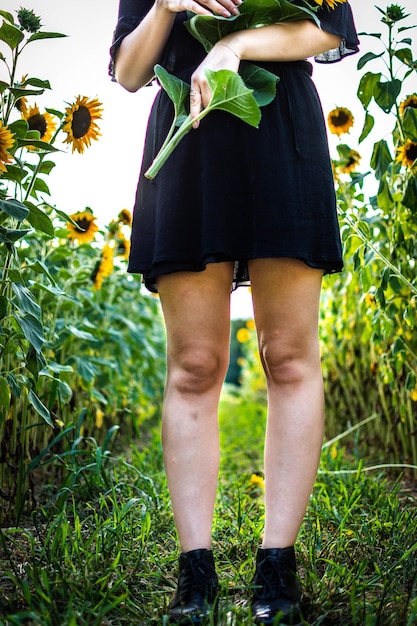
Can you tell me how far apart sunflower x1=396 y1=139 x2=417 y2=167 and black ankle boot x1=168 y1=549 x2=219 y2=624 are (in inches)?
46.5

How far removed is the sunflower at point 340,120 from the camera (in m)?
2.15

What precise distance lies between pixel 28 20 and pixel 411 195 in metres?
1.05

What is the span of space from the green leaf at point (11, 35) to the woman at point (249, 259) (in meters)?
0.25

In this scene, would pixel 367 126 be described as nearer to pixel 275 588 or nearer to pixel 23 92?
pixel 23 92

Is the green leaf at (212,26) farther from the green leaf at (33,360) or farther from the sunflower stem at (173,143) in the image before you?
the green leaf at (33,360)

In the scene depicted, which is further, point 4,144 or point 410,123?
point 410,123

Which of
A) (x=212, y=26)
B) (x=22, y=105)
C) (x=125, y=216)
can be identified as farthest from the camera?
(x=125, y=216)

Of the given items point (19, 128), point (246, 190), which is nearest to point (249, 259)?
point (246, 190)

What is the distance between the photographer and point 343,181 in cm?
222

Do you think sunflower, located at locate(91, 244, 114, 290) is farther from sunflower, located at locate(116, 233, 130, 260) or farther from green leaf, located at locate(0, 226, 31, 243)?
green leaf, located at locate(0, 226, 31, 243)

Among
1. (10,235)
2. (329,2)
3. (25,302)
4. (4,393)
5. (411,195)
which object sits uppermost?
(329,2)

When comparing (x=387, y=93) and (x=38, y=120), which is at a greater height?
(x=387, y=93)

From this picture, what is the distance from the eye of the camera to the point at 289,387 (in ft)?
4.36

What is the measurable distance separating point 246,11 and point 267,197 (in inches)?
13.9
